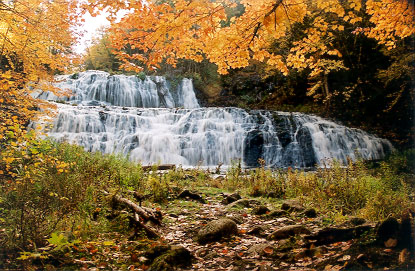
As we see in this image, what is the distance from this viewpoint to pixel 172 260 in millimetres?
2498

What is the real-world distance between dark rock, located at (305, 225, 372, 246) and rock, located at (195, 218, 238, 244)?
3.42ft

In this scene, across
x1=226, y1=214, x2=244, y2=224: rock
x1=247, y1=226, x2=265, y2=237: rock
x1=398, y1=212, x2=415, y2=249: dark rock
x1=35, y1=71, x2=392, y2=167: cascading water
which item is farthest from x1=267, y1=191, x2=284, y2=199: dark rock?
x1=35, y1=71, x2=392, y2=167: cascading water

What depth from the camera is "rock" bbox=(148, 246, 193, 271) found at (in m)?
2.42

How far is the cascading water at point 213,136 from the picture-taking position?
39.6 ft

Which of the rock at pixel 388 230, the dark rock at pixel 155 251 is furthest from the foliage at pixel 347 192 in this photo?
the dark rock at pixel 155 251

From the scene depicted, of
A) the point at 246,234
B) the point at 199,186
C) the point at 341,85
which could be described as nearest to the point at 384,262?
the point at 246,234

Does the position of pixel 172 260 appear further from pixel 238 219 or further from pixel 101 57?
pixel 101 57

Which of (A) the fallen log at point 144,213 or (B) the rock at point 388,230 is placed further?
(A) the fallen log at point 144,213

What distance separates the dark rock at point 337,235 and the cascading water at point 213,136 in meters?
9.56

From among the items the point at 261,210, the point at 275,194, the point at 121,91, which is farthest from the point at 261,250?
the point at 121,91

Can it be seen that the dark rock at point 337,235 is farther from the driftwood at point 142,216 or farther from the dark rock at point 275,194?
the dark rock at point 275,194

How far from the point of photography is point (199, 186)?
6.96 meters

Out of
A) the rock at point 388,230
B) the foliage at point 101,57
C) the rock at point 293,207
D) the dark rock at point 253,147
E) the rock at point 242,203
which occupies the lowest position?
the rock at point 242,203

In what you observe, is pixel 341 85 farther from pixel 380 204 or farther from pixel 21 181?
pixel 21 181
